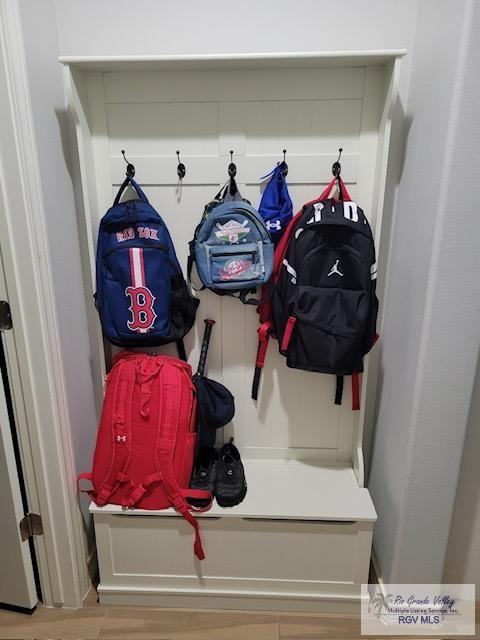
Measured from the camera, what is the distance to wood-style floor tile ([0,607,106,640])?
156 cm

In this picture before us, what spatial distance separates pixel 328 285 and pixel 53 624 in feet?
5.17

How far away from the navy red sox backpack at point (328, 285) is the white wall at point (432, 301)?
15 centimetres

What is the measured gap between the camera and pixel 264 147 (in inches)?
61.1

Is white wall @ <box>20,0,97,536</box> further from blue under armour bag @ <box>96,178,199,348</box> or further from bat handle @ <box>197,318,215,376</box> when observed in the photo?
bat handle @ <box>197,318,215,376</box>

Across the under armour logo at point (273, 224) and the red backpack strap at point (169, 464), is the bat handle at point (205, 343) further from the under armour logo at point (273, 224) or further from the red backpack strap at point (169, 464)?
the under armour logo at point (273, 224)

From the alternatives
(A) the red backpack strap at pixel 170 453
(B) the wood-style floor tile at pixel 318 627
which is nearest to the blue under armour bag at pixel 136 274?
(A) the red backpack strap at pixel 170 453

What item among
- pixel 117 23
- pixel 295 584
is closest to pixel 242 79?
pixel 117 23

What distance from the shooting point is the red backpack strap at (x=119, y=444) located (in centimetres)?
156

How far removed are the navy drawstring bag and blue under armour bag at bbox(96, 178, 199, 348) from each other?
1.17ft

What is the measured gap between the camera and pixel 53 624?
5.25 ft

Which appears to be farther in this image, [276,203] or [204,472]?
[204,472]

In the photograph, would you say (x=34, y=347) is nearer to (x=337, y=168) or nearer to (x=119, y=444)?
(x=119, y=444)

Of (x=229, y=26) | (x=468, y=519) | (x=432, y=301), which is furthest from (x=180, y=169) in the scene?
(x=468, y=519)

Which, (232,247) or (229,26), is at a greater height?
(229,26)
